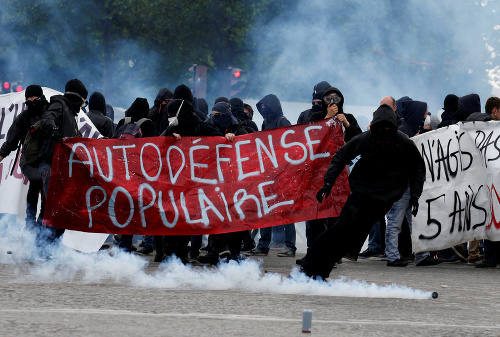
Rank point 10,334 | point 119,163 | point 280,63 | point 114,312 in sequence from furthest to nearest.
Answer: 1. point 280,63
2. point 119,163
3. point 114,312
4. point 10,334

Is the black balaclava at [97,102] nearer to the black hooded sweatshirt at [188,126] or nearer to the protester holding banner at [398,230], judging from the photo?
the black hooded sweatshirt at [188,126]

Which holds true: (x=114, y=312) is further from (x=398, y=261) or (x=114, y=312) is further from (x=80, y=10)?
(x=80, y=10)

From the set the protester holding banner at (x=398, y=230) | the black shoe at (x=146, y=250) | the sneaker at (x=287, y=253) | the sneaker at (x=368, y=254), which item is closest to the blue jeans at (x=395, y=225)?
the protester holding banner at (x=398, y=230)

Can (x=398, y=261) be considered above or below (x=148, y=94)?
below

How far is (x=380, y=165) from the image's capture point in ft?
25.8

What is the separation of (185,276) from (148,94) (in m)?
45.4

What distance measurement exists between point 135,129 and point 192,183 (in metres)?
1.16

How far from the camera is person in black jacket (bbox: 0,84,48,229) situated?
387 inches

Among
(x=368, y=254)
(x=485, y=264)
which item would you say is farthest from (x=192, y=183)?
(x=485, y=264)

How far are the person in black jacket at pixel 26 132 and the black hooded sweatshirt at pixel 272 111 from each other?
11.3 ft

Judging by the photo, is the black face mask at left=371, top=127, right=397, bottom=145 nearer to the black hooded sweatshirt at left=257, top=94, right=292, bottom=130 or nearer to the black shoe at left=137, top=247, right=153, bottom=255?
the black shoe at left=137, top=247, right=153, bottom=255

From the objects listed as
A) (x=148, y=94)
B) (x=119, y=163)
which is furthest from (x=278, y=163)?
(x=148, y=94)

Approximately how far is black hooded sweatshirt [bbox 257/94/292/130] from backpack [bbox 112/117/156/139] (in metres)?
2.32

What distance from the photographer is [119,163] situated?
9.41 metres
